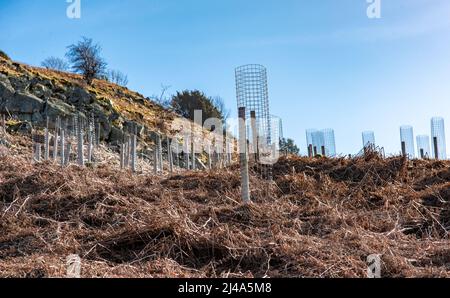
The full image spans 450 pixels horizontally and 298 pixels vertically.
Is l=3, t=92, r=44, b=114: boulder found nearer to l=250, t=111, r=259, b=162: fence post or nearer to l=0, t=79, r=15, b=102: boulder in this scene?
l=0, t=79, r=15, b=102: boulder

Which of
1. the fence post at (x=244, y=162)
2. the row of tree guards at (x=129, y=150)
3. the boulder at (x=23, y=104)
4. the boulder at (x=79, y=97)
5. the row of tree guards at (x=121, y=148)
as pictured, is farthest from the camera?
the boulder at (x=79, y=97)

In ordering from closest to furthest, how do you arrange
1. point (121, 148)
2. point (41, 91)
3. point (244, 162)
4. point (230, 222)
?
point (230, 222) < point (244, 162) < point (121, 148) < point (41, 91)

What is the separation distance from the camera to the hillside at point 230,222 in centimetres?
380

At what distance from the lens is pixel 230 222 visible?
4.82 m

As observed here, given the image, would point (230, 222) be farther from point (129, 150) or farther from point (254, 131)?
point (129, 150)

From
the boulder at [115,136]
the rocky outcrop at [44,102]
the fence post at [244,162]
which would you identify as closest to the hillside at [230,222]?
the fence post at [244,162]

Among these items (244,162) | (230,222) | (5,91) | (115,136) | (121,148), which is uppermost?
(5,91)

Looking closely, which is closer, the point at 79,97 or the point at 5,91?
the point at 5,91

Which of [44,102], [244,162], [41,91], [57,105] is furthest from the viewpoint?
[41,91]

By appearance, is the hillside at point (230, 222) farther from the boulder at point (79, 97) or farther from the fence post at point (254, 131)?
the boulder at point (79, 97)

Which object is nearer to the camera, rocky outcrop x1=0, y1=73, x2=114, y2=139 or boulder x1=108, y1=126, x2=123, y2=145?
rocky outcrop x1=0, y1=73, x2=114, y2=139

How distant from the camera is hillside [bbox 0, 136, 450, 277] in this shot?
150 inches

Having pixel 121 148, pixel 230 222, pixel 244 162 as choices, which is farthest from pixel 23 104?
pixel 230 222

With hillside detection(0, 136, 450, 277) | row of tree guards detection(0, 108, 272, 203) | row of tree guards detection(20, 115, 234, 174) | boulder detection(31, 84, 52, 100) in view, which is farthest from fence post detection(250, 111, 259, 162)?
boulder detection(31, 84, 52, 100)
